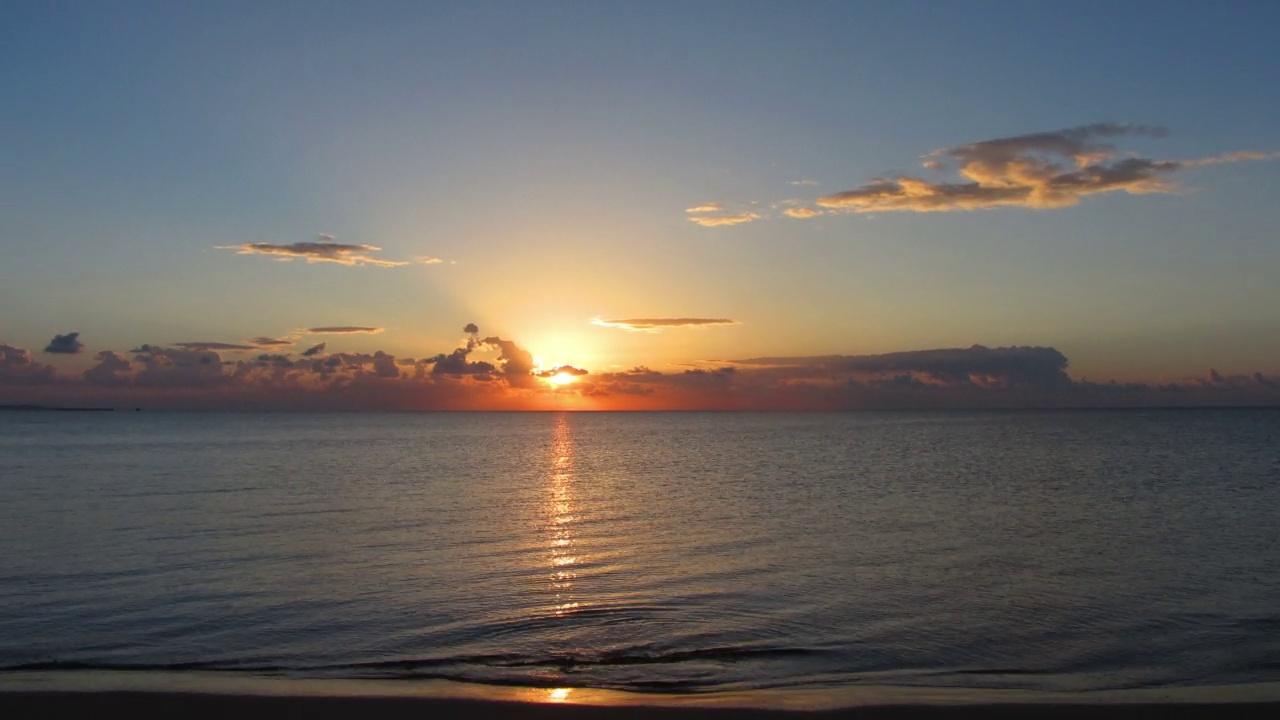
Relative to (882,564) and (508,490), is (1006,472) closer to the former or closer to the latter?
(508,490)

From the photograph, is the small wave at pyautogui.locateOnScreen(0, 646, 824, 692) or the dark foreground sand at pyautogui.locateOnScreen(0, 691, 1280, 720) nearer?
the dark foreground sand at pyautogui.locateOnScreen(0, 691, 1280, 720)

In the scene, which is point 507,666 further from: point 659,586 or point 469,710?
point 659,586

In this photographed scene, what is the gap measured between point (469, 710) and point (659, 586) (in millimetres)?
10007

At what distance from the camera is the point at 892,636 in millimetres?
16578

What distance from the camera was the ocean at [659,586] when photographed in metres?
14.9

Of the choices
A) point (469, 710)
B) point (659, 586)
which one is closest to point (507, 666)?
point (469, 710)

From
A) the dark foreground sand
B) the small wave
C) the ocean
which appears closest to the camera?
the dark foreground sand

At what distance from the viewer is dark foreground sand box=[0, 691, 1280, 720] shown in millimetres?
11188

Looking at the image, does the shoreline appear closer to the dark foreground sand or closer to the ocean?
the dark foreground sand

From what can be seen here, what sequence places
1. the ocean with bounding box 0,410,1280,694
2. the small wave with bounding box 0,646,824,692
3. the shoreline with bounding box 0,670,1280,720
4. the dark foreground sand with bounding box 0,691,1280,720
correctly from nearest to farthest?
1. the dark foreground sand with bounding box 0,691,1280,720
2. the shoreline with bounding box 0,670,1280,720
3. the small wave with bounding box 0,646,824,692
4. the ocean with bounding box 0,410,1280,694

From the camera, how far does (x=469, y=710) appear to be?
11430 millimetres

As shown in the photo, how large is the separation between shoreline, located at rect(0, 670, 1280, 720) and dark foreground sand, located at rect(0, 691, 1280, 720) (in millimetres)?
13

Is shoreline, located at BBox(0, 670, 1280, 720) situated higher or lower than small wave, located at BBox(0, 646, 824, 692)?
higher

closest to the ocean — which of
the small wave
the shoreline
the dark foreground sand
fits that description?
the small wave
